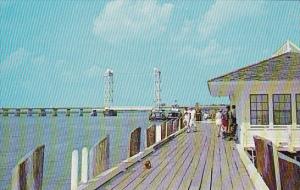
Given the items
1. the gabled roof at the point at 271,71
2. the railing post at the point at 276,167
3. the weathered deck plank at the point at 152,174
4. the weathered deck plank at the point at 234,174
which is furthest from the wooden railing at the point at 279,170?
the gabled roof at the point at 271,71

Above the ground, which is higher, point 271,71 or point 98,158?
point 271,71

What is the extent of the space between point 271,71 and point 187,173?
911 cm

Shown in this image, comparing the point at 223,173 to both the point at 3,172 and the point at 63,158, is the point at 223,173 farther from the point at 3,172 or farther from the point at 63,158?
the point at 63,158

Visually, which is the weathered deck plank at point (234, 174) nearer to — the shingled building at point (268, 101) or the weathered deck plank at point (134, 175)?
the weathered deck plank at point (134, 175)

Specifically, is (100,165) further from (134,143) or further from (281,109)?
(281,109)

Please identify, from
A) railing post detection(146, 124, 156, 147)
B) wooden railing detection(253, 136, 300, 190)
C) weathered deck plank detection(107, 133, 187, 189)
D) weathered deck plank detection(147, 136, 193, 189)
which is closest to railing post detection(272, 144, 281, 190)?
wooden railing detection(253, 136, 300, 190)

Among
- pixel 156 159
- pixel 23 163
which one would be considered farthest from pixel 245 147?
pixel 23 163

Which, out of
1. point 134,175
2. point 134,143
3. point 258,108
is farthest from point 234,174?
point 258,108

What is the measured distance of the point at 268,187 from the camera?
8508 millimetres

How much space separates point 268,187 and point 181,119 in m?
23.0

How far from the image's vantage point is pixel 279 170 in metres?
7.13

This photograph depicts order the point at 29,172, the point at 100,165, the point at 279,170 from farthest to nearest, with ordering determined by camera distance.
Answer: the point at 100,165, the point at 279,170, the point at 29,172

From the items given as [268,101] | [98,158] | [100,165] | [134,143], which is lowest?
[100,165]

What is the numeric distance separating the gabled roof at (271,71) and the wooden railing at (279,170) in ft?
29.4
